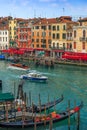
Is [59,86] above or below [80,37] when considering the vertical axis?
below

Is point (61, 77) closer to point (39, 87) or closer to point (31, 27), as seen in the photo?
point (39, 87)

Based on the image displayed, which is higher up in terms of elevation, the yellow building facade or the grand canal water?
the yellow building facade

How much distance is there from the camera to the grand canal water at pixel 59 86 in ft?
55.0

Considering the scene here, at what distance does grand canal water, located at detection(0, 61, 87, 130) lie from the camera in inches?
660

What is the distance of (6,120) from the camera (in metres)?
13.9

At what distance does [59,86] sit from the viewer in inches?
899

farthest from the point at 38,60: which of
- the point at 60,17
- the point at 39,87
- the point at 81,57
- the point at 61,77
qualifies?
the point at 39,87

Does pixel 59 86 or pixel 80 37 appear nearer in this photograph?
pixel 59 86

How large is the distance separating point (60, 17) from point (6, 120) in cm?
2672

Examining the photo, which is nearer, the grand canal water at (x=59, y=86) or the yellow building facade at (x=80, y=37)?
the grand canal water at (x=59, y=86)

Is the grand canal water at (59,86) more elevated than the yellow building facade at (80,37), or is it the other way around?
the yellow building facade at (80,37)

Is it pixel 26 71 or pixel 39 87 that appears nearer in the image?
pixel 39 87

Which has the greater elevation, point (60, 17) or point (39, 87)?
point (60, 17)

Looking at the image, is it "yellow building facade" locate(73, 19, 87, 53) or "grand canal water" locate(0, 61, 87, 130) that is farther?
"yellow building facade" locate(73, 19, 87, 53)
